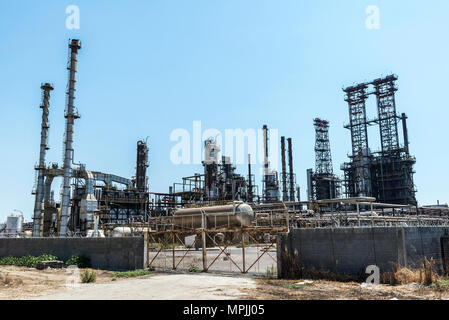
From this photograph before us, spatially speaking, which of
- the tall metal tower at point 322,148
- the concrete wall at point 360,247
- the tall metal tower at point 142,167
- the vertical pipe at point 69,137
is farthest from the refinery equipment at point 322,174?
the concrete wall at point 360,247

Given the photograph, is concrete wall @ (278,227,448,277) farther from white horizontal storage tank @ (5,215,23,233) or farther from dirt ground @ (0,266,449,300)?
white horizontal storage tank @ (5,215,23,233)

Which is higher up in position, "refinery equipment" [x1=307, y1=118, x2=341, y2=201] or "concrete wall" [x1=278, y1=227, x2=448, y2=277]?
"refinery equipment" [x1=307, y1=118, x2=341, y2=201]

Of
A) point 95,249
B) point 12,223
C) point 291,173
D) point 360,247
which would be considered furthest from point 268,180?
point 360,247

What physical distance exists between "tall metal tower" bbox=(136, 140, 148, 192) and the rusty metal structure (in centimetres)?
3544

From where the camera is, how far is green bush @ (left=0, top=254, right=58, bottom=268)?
25609mm

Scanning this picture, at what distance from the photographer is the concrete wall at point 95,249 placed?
897 inches

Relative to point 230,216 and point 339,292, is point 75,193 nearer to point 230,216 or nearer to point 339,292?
point 230,216

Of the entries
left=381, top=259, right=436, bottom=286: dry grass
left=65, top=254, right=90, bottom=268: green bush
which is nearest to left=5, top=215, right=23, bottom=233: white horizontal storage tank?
left=65, top=254, right=90, bottom=268: green bush

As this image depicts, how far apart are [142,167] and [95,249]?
122ft

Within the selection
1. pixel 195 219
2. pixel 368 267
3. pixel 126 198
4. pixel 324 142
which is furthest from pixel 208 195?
pixel 368 267

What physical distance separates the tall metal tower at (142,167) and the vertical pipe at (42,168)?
46.6ft

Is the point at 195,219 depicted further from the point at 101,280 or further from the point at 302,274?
the point at 302,274

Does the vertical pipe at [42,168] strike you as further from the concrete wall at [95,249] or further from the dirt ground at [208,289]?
the dirt ground at [208,289]

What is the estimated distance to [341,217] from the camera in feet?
68.4
